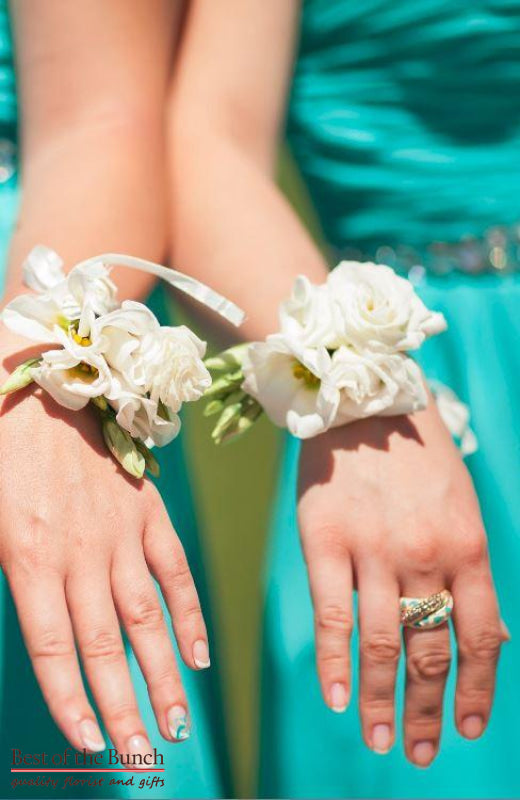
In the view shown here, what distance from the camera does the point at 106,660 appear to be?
0.71 metres

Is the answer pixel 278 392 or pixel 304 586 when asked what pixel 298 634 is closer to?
pixel 304 586

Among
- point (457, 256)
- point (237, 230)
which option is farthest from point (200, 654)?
point (457, 256)

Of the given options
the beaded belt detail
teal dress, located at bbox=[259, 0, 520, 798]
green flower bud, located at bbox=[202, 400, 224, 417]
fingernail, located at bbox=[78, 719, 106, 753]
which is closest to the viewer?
fingernail, located at bbox=[78, 719, 106, 753]

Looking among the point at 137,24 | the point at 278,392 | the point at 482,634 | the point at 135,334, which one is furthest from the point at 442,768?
the point at 137,24

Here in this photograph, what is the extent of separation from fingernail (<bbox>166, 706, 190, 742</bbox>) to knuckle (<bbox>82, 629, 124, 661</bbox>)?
62 mm

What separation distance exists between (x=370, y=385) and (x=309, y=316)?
0.09 metres

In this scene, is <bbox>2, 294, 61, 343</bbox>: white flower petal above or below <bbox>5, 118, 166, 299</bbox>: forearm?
below

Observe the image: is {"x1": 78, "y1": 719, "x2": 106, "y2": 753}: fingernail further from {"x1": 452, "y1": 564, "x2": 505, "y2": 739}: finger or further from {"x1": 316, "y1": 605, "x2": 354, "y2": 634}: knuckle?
{"x1": 452, "y1": 564, "x2": 505, "y2": 739}: finger

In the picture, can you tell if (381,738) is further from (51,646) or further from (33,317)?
(33,317)

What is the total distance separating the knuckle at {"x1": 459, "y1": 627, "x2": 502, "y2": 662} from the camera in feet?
2.72

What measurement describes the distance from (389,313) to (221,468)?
3.83 ft

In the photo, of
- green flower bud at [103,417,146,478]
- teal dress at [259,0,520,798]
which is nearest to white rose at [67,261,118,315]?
green flower bud at [103,417,146,478]

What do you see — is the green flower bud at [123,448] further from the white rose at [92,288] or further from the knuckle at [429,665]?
the knuckle at [429,665]

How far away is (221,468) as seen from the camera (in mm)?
1964
